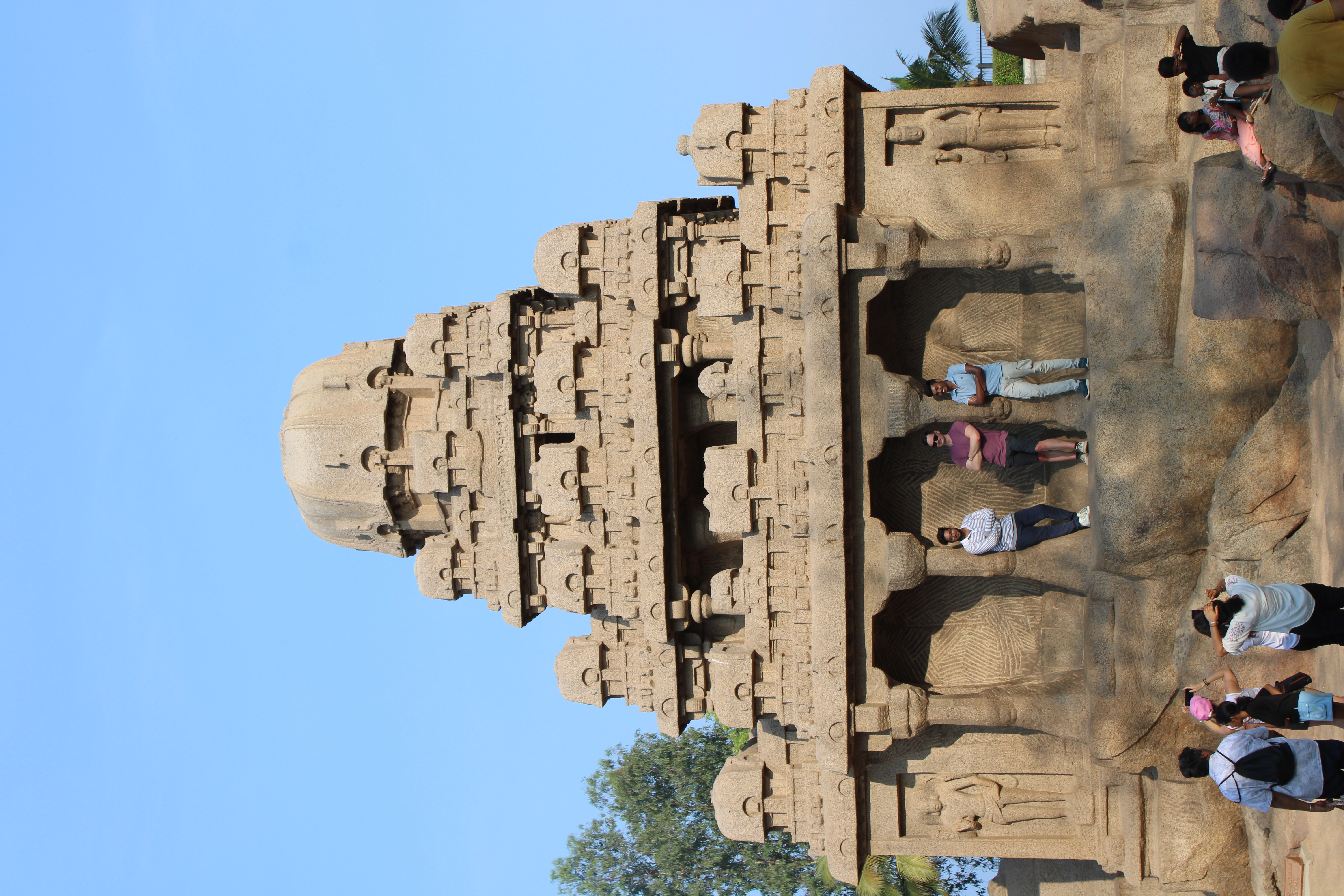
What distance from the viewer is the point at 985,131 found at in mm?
12891

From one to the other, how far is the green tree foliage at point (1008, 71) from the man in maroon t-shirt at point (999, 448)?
50.0ft

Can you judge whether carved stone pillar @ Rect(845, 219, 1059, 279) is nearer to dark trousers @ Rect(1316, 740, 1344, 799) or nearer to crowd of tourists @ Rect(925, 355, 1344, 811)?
crowd of tourists @ Rect(925, 355, 1344, 811)

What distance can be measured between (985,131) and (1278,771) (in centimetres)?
742

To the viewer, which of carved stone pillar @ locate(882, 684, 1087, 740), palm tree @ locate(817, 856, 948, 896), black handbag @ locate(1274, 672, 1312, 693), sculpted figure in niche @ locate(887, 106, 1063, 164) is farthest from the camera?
palm tree @ locate(817, 856, 948, 896)

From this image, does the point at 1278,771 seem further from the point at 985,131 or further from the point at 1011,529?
the point at 985,131

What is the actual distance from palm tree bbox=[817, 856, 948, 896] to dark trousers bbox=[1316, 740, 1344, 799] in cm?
933

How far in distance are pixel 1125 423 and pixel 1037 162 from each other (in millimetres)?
3298

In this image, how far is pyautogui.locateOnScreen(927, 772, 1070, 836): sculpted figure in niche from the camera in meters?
14.1

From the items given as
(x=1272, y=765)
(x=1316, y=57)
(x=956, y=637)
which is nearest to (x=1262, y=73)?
(x=1316, y=57)

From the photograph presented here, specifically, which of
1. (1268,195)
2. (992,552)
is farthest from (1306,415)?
(992,552)

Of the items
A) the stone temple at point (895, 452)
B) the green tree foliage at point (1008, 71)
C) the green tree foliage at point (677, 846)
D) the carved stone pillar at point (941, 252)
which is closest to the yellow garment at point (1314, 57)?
the stone temple at point (895, 452)

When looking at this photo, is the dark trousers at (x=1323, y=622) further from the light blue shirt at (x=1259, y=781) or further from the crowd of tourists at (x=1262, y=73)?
the crowd of tourists at (x=1262, y=73)

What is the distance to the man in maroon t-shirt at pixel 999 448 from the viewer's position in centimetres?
1244

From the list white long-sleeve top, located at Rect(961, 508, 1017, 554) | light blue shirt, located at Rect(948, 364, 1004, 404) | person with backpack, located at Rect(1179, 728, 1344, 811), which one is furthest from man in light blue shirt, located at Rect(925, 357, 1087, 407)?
person with backpack, located at Rect(1179, 728, 1344, 811)
